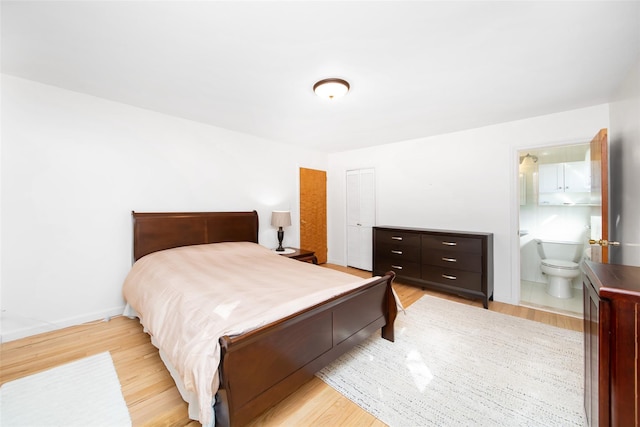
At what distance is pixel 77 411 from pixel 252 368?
119 centimetres

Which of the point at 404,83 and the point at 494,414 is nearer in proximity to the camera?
the point at 494,414

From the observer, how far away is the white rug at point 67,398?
56.8 inches

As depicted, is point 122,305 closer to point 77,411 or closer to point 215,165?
point 77,411

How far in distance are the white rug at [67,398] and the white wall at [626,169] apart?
3.54 meters

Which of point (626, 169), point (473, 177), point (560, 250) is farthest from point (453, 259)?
point (560, 250)

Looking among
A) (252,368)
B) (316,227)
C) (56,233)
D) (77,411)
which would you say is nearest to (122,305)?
(56,233)

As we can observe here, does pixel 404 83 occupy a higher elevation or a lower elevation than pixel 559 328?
higher

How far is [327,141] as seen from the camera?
416 cm

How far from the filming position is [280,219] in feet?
12.6

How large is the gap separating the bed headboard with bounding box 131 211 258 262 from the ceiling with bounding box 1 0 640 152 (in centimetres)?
126

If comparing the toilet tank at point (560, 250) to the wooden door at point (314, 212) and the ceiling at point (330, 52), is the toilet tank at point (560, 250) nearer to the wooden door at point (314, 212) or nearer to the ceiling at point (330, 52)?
the ceiling at point (330, 52)

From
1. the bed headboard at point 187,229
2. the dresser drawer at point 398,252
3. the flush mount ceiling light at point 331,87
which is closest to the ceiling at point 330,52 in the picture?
the flush mount ceiling light at point 331,87

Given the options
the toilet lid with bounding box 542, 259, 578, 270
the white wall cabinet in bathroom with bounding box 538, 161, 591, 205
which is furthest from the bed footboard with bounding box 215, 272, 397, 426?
the white wall cabinet in bathroom with bounding box 538, 161, 591, 205

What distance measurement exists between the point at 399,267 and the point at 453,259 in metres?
0.77
